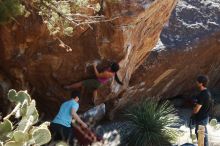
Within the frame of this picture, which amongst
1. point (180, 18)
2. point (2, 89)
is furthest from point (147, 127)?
point (180, 18)

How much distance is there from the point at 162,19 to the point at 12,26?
3.93m

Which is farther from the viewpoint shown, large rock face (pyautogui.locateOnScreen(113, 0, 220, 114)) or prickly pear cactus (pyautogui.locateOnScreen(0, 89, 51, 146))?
large rock face (pyautogui.locateOnScreen(113, 0, 220, 114))

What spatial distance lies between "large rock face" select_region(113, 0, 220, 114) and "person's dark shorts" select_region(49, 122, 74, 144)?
4473 mm

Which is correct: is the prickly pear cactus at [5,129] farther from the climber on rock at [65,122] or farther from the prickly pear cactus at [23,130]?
the climber on rock at [65,122]

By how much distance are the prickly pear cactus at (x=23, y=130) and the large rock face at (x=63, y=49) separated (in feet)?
11.1

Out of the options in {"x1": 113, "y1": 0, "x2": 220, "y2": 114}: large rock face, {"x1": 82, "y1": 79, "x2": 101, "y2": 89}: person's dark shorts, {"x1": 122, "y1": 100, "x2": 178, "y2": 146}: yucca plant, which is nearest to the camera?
{"x1": 82, "y1": 79, "x2": 101, "y2": 89}: person's dark shorts

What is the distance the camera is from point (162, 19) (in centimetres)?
1232

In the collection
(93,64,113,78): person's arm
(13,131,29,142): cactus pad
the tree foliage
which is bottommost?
(93,64,113,78): person's arm

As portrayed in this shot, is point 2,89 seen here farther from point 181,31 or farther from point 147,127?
point 181,31

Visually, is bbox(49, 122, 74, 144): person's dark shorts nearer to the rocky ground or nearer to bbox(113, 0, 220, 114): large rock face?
the rocky ground

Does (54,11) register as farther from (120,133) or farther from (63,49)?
(120,133)

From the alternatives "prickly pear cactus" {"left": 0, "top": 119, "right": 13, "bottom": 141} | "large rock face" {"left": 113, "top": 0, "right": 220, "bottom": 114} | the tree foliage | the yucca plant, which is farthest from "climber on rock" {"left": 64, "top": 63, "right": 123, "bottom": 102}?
"prickly pear cactus" {"left": 0, "top": 119, "right": 13, "bottom": 141}

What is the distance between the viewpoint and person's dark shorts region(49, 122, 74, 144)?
9383 mm

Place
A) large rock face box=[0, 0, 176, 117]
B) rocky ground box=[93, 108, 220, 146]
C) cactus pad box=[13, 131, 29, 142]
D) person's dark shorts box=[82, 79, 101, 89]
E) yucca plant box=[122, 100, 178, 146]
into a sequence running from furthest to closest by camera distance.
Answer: yucca plant box=[122, 100, 178, 146]
rocky ground box=[93, 108, 220, 146]
person's dark shorts box=[82, 79, 101, 89]
large rock face box=[0, 0, 176, 117]
cactus pad box=[13, 131, 29, 142]
